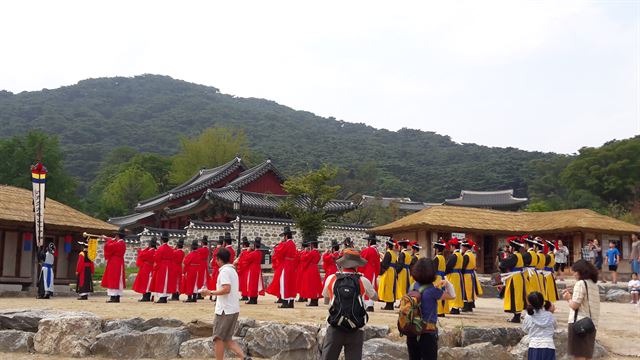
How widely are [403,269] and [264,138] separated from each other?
94249mm

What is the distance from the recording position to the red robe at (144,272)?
16.9 m

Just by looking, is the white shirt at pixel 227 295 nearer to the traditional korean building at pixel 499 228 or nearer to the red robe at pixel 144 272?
the red robe at pixel 144 272

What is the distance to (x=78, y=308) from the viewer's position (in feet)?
46.3

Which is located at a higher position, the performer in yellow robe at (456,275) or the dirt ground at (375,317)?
the performer in yellow robe at (456,275)

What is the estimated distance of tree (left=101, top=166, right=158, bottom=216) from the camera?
61375 mm

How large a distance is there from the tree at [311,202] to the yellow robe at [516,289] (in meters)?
22.3

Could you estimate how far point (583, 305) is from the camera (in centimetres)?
791

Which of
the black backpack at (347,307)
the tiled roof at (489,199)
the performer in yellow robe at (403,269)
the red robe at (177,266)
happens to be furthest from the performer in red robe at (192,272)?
the tiled roof at (489,199)

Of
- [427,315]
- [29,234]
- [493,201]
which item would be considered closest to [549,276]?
[427,315]

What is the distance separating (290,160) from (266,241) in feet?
170

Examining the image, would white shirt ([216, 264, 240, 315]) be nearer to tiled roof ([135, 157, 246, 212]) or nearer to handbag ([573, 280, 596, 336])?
handbag ([573, 280, 596, 336])

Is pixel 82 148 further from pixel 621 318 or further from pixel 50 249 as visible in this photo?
pixel 621 318

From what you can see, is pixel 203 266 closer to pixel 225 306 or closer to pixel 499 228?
pixel 225 306

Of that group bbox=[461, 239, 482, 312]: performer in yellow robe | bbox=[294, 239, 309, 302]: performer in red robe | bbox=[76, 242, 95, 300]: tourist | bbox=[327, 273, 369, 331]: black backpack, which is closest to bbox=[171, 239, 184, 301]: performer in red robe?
bbox=[76, 242, 95, 300]: tourist
